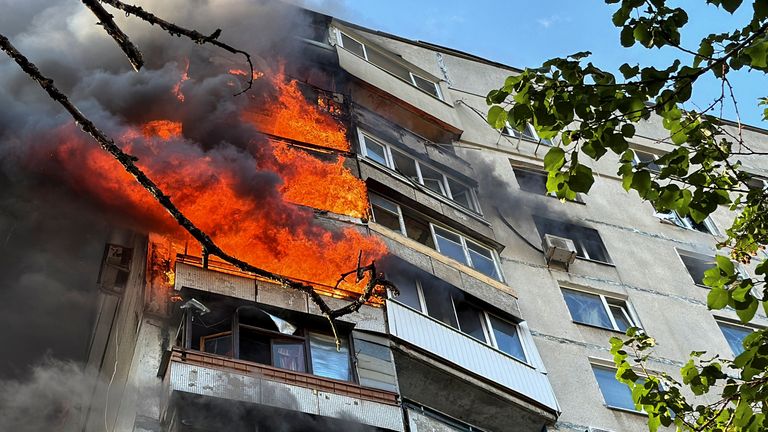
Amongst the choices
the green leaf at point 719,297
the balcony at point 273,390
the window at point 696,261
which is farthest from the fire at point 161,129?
the green leaf at point 719,297

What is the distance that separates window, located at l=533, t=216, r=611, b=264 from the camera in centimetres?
2003

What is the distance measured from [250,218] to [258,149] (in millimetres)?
2308

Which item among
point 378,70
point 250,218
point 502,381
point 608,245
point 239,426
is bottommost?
point 239,426

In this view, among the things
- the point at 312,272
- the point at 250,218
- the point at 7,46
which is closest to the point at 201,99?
the point at 250,218

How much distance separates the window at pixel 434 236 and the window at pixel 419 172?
138 centimetres

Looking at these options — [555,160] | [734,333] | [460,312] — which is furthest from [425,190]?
[555,160]

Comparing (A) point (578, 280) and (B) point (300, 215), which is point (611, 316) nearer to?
(A) point (578, 280)

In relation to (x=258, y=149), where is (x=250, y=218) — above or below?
below

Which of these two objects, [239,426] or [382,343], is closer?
[239,426]

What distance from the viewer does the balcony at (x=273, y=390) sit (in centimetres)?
989

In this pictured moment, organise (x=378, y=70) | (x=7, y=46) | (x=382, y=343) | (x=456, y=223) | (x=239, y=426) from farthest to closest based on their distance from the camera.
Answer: (x=378, y=70)
(x=456, y=223)
(x=382, y=343)
(x=239, y=426)
(x=7, y=46)

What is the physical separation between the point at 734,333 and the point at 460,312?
25.6 feet

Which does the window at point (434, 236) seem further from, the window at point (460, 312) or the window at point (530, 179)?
the window at point (530, 179)

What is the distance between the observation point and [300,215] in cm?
1387
